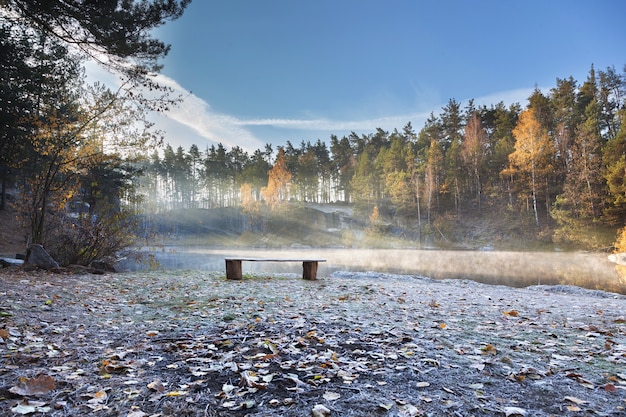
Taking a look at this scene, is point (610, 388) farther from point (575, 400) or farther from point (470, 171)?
point (470, 171)

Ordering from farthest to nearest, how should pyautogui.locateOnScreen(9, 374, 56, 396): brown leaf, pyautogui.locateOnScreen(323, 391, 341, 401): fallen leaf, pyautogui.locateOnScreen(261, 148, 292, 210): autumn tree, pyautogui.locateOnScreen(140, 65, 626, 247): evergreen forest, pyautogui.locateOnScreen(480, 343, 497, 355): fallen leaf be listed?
pyautogui.locateOnScreen(261, 148, 292, 210): autumn tree < pyautogui.locateOnScreen(140, 65, 626, 247): evergreen forest < pyautogui.locateOnScreen(480, 343, 497, 355): fallen leaf < pyautogui.locateOnScreen(323, 391, 341, 401): fallen leaf < pyautogui.locateOnScreen(9, 374, 56, 396): brown leaf

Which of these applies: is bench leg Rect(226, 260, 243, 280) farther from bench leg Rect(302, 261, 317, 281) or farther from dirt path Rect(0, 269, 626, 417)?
dirt path Rect(0, 269, 626, 417)

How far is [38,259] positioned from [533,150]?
44.3 meters

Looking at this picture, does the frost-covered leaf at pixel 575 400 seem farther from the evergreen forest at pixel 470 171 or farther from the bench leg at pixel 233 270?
the evergreen forest at pixel 470 171

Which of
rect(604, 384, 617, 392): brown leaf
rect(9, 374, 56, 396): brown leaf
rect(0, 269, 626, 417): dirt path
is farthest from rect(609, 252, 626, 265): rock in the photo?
rect(9, 374, 56, 396): brown leaf

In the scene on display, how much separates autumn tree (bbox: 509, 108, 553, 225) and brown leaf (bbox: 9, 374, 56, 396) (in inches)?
1708

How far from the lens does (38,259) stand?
10531 millimetres

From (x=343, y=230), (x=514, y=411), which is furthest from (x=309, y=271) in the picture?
(x=343, y=230)

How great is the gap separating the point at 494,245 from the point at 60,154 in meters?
42.8

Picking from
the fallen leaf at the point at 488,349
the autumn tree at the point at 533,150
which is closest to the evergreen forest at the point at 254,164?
the autumn tree at the point at 533,150

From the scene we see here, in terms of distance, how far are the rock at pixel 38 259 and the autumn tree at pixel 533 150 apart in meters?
42.5

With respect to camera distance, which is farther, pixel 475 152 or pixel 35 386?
pixel 475 152

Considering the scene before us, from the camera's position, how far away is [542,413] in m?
2.53

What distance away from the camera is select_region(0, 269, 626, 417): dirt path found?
2654mm
